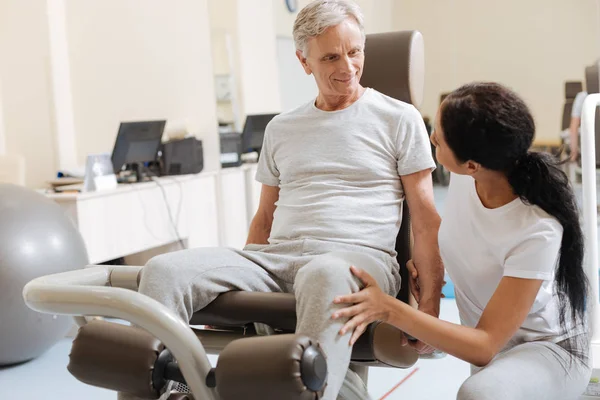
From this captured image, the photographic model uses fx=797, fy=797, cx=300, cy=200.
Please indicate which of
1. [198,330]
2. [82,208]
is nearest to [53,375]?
[82,208]

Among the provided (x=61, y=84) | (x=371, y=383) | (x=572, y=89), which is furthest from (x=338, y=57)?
(x=61, y=84)

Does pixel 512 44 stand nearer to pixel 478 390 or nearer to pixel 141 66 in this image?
pixel 141 66

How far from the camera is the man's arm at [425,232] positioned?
5.93 ft

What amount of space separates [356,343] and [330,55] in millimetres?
702

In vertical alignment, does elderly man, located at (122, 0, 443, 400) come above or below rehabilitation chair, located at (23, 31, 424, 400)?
above

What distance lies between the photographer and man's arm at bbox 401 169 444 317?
1.81 meters

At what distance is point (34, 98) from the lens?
5277 mm

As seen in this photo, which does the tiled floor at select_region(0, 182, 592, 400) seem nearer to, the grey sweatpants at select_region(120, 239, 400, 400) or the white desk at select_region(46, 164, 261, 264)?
the white desk at select_region(46, 164, 261, 264)

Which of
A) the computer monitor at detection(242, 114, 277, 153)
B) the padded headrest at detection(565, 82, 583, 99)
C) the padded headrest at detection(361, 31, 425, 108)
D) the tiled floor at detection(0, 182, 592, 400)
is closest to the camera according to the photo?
the padded headrest at detection(361, 31, 425, 108)

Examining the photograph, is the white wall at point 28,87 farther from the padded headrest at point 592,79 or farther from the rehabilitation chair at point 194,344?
the rehabilitation chair at point 194,344

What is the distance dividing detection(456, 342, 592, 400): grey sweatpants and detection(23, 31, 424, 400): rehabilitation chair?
0.19m

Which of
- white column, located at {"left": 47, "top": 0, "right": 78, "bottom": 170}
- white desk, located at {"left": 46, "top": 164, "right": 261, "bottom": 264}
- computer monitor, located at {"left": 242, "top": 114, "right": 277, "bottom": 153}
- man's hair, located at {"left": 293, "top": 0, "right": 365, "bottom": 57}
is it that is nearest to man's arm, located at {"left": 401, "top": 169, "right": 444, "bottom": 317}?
man's hair, located at {"left": 293, "top": 0, "right": 365, "bottom": 57}

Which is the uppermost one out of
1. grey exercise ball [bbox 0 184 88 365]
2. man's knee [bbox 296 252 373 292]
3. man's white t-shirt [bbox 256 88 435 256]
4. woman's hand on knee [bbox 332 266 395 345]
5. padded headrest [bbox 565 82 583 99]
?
padded headrest [bbox 565 82 583 99]

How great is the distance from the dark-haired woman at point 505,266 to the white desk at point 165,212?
8.38ft
